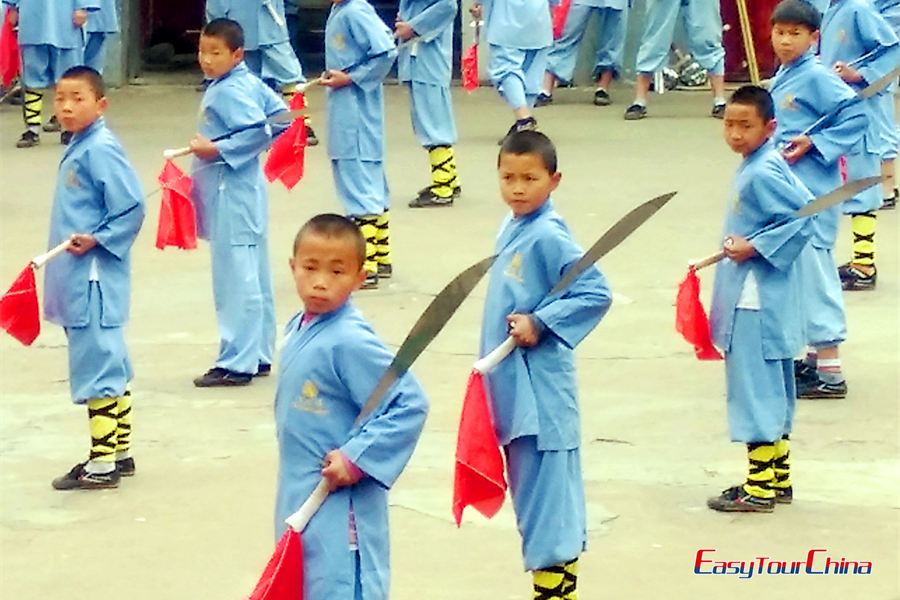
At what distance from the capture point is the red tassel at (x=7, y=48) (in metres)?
13.8

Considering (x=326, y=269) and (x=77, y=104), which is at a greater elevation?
(x=77, y=104)

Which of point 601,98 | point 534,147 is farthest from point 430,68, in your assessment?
point 534,147

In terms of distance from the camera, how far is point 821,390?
7.78 metres

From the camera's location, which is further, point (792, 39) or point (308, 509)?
point (792, 39)

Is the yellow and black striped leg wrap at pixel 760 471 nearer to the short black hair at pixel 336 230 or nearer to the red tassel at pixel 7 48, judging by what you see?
the short black hair at pixel 336 230

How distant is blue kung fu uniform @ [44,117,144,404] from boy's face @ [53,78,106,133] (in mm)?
61

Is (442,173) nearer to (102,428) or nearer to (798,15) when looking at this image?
(798,15)

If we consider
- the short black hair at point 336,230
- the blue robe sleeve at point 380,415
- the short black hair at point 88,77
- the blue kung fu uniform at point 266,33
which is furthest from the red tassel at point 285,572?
the blue kung fu uniform at point 266,33

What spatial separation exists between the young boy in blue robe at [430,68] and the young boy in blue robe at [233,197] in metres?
2.70

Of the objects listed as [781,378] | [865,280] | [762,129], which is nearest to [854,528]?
[781,378]

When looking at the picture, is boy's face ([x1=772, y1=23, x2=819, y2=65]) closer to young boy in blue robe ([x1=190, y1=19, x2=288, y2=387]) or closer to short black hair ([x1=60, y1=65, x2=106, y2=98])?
young boy in blue robe ([x1=190, y1=19, x2=288, y2=387])

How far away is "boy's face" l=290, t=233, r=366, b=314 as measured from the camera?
4.50 meters

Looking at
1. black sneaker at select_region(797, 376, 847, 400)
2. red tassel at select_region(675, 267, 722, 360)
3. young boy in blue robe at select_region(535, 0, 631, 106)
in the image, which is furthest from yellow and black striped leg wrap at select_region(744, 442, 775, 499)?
young boy in blue robe at select_region(535, 0, 631, 106)

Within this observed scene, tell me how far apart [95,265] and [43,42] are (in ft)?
23.8
